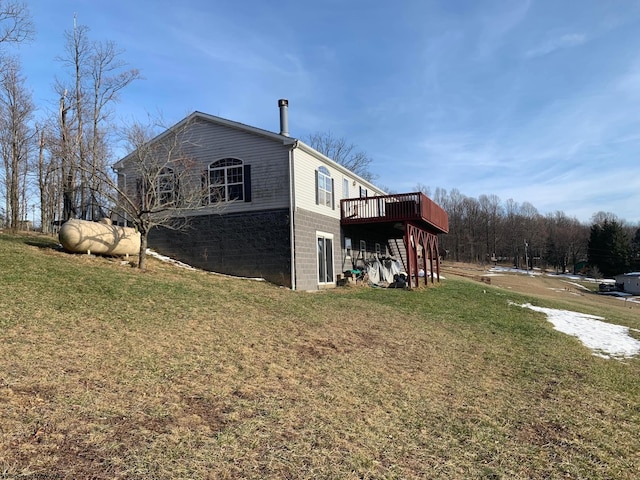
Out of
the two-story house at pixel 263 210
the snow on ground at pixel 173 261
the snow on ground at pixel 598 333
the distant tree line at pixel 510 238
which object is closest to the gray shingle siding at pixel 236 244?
the two-story house at pixel 263 210

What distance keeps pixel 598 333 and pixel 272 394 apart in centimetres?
930

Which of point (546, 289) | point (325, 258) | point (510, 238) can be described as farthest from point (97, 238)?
point (510, 238)

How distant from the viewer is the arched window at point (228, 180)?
1480cm

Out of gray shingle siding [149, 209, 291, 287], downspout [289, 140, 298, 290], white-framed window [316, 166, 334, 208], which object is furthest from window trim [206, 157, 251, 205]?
white-framed window [316, 166, 334, 208]

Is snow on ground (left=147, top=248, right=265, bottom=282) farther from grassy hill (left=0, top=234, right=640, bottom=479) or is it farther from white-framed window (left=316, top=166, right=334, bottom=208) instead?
grassy hill (left=0, top=234, right=640, bottom=479)

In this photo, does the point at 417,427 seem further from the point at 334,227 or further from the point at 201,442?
the point at 334,227

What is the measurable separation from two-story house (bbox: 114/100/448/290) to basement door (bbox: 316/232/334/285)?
37mm

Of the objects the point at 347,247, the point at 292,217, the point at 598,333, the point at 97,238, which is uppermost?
the point at 292,217

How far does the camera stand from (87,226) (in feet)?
39.9

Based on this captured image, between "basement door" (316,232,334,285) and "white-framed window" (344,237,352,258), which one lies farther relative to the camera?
"white-framed window" (344,237,352,258)

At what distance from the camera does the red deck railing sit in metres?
16.4

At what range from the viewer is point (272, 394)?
469 centimetres

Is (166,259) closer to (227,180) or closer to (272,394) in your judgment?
(227,180)

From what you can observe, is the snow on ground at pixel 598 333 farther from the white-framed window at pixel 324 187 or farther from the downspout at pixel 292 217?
the white-framed window at pixel 324 187
